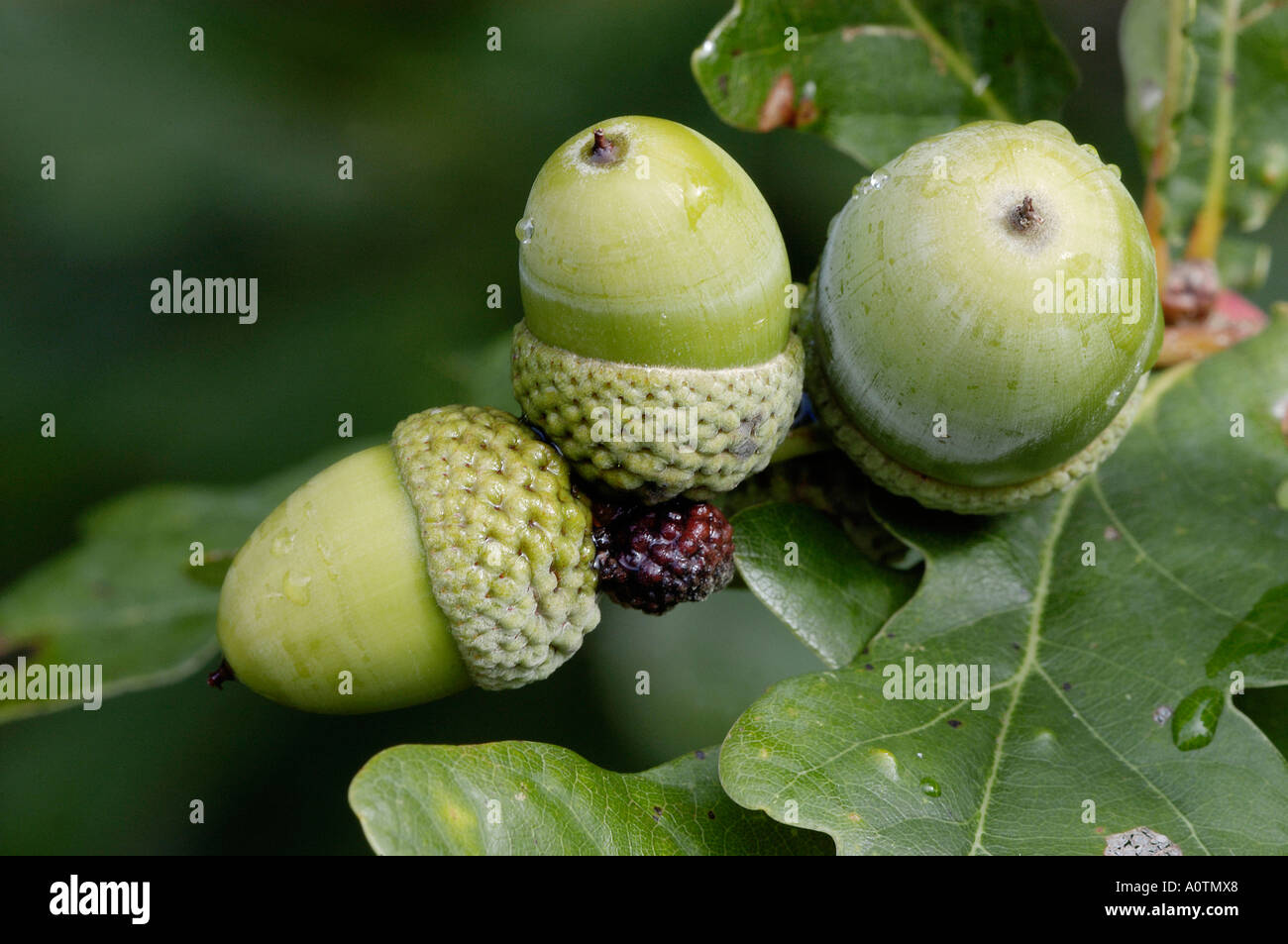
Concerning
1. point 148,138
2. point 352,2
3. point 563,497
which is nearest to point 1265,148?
point 563,497

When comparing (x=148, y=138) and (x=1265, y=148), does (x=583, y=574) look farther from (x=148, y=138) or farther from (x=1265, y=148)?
(x=148, y=138)

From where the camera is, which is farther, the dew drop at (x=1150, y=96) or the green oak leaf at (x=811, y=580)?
the dew drop at (x=1150, y=96)

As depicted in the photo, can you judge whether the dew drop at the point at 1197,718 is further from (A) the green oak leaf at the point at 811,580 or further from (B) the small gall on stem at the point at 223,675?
(B) the small gall on stem at the point at 223,675

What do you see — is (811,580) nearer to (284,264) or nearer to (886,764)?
(886,764)

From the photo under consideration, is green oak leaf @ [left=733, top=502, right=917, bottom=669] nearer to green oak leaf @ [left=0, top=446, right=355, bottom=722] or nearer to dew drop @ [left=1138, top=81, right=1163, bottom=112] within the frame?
dew drop @ [left=1138, top=81, right=1163, bottom=112]

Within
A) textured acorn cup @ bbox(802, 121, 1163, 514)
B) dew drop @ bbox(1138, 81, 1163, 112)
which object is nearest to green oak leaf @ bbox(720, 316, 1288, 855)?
textured acorn cup @ bbox(802, 121, 1163, 514)

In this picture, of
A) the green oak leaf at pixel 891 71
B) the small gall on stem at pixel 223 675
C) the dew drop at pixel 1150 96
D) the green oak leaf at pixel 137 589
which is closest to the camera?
the small gall on stem at pixel 223 675

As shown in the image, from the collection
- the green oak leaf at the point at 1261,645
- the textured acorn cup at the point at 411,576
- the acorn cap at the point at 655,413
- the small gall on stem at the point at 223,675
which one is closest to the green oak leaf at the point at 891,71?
the acorn cap at the point at 655,413
